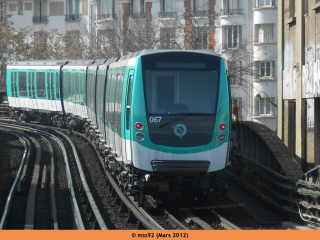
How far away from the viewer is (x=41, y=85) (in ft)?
103

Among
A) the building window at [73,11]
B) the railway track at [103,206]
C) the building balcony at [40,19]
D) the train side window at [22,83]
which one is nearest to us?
the railway track at [103,206]

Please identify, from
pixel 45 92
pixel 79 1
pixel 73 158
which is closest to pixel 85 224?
pixel 73 158

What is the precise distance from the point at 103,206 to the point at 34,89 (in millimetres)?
20129

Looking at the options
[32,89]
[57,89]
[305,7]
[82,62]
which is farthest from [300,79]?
[32,89]

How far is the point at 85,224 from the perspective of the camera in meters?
10.8

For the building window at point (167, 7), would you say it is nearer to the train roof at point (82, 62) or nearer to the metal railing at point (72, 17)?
the metal railing at point (72, 17)

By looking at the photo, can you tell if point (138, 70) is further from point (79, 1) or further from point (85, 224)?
point (79, 1)

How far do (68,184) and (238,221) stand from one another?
219 inches

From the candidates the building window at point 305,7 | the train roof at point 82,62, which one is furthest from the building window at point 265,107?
the building window at point 305,7

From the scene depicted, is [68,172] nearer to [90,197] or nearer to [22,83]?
[90,197]

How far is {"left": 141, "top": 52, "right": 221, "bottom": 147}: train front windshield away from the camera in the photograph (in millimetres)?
11008

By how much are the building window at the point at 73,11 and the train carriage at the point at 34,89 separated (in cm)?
1972

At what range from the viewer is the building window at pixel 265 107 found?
145 feet
